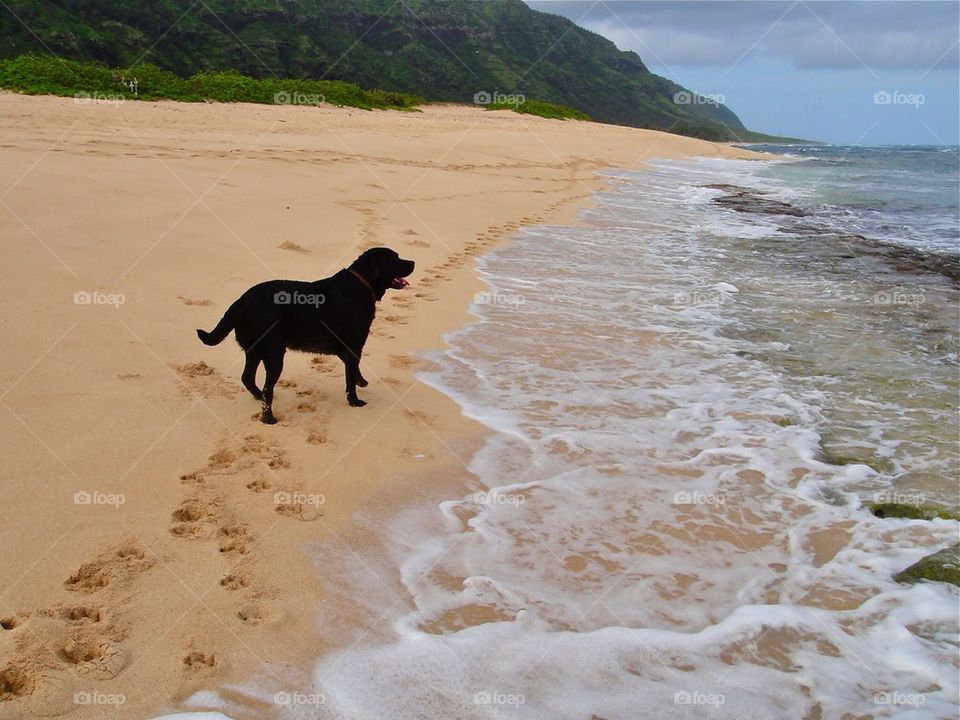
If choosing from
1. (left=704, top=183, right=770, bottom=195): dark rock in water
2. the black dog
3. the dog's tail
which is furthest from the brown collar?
(left=704, top=183, right=770, bottom=195): dark rock in water

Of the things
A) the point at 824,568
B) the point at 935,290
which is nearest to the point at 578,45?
the point at 935,290

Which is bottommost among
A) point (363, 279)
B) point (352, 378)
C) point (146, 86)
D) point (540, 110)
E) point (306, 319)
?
point (352, 378)

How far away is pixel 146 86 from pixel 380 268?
20399 mm

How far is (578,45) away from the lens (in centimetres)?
11744

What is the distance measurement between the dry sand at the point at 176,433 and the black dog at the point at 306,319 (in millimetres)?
276

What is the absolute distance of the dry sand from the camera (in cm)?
240

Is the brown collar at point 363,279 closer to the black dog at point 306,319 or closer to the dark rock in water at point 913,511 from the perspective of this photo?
the black dog at point 306,319

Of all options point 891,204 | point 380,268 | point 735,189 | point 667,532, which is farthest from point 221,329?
point 891,204

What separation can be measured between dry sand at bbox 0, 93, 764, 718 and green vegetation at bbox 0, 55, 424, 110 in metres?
10.2

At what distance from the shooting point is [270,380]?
13.9 ft

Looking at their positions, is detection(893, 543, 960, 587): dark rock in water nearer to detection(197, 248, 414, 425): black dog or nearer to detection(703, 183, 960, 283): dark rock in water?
detection(197, 248, 414, 425): black dog

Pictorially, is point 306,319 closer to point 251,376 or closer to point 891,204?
point 251,376

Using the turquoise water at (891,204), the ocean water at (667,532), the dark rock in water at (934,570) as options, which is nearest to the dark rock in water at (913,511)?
the ocean water at (667,532)

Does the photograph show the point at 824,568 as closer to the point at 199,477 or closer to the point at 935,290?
the point at 199,477
